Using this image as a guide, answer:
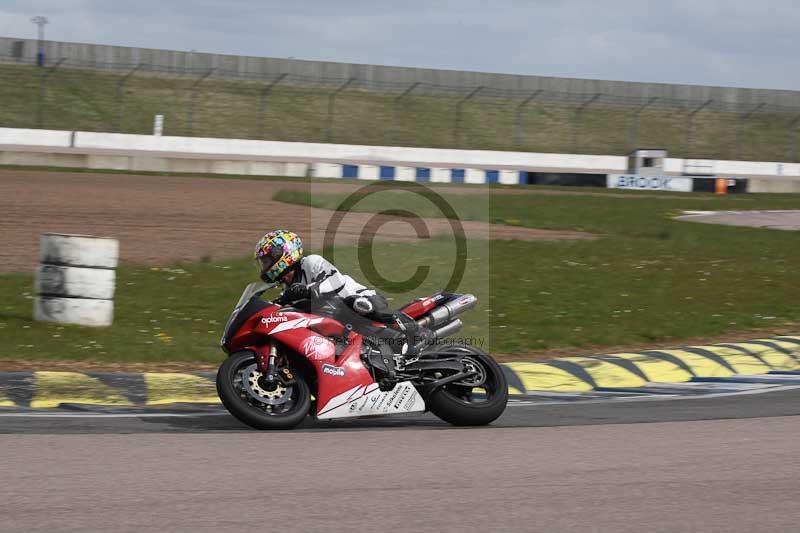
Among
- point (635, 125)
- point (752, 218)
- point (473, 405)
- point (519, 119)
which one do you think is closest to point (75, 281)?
point (473, 405)

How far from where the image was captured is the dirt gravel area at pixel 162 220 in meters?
16.8

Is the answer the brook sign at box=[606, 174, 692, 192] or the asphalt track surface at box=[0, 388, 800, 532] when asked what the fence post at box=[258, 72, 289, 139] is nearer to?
the brook sign at box=[606, 174, 692, 192]

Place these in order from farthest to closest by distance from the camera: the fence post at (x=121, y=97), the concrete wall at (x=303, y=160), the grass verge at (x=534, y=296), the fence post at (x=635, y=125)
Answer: the fence post at (x=635, y=125) → the fence post at (x=121, y=97) → the concrete wall at (x=303, y=160) → the grass verge at (x=534, y=296)

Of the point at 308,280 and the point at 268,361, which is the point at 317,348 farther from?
the point at 308,280

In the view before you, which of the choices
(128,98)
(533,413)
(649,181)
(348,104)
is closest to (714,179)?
(649,181)

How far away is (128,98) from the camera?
161ft

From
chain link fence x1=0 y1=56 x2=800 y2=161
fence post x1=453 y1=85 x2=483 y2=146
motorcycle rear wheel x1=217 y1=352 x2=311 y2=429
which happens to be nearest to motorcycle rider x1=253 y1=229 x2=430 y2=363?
motorcycle rear wheel x1=217 y1=352 x2=311 y2=429

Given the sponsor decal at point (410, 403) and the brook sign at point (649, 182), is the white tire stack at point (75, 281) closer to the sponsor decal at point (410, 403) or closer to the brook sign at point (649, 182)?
the sponsor decal at point (410, 403)

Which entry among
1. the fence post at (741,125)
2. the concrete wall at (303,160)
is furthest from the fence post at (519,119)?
the fence post at (741,125)

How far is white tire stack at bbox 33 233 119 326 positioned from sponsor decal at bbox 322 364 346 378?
4.48 metres

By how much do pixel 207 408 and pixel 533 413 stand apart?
7.96ft

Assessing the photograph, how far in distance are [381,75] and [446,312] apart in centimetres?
5126

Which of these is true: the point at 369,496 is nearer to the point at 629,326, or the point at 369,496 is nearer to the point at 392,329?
the point at 392,329

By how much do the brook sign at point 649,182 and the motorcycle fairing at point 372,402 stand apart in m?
34.1
